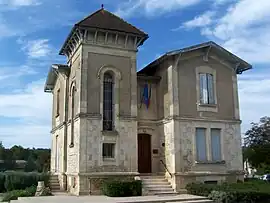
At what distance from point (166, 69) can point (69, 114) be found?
652 cm

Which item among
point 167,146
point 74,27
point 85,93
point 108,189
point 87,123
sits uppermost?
point 74,27

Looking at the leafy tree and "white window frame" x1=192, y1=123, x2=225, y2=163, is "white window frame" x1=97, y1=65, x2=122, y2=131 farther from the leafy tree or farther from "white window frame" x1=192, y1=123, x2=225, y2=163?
the leafy tree

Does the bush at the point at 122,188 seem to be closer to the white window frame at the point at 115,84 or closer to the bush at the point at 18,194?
the white window frame at the point at 115,84

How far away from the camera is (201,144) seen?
21188mm

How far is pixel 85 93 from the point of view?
19594mm

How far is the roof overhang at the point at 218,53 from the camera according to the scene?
69.1 ft

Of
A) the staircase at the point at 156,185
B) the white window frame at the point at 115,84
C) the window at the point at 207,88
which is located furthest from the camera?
the window at the point at 207,88

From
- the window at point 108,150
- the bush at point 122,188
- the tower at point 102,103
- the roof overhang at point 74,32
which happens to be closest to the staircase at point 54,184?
the tower at point 102,103

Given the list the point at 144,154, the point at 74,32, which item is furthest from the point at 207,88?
the point at 74,32

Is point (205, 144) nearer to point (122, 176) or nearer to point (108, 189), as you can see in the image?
point (122, 176)

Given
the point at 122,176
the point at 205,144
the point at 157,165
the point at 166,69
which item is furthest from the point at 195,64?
the point at 122,176

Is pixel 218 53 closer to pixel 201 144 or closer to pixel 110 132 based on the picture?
pixel 201 144

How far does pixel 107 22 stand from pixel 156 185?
31.5ft

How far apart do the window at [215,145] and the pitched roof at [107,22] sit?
726 centimetres
